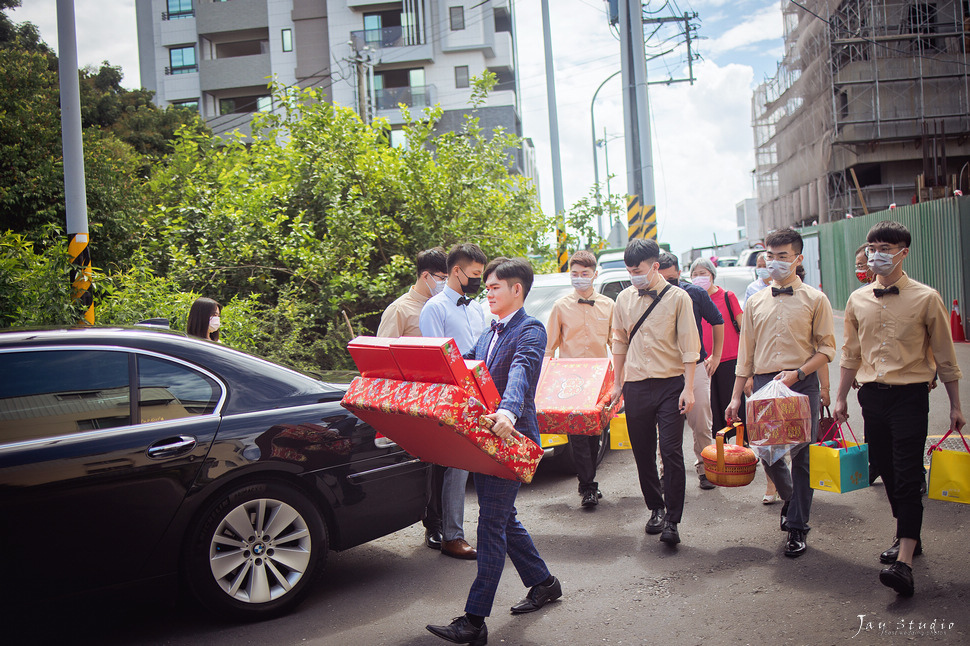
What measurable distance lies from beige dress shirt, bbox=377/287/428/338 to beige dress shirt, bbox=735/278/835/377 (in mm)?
2363

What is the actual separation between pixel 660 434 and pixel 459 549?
154cm

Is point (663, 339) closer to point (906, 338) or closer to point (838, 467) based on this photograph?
point (838, 467)

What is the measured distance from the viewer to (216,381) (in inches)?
168

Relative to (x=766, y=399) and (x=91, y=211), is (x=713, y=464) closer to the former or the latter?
(x=766, y=399)

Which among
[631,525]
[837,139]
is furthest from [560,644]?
[837,139]

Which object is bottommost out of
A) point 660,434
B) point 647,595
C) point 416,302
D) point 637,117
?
point 647,595

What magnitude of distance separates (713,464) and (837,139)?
1152 inches

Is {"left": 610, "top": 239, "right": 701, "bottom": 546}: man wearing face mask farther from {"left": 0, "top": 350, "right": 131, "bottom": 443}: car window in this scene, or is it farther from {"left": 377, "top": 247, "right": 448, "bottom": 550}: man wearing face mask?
{"left": 0, "top": 350, "right": 131, "bottom": 443}: car window

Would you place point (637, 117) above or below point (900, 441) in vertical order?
above

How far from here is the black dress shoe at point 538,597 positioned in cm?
418

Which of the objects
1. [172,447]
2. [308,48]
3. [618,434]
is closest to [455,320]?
[618,434]

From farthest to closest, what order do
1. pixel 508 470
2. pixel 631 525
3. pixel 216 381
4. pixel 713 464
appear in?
pixel 631 525 → pixel 713 464 → pixel 216 381 → pixel 508 470

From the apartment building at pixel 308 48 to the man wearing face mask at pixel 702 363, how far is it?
33.6 metres

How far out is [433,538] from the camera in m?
5.54
